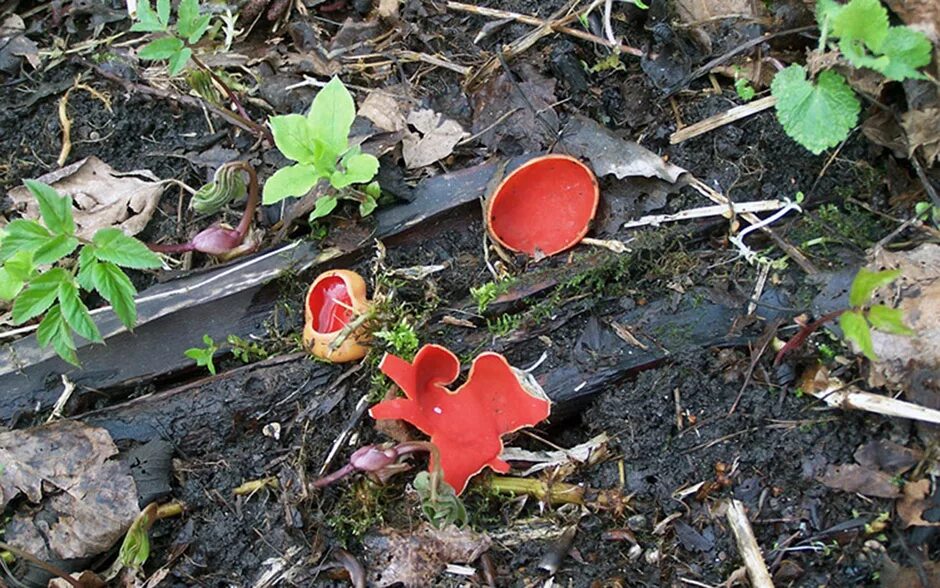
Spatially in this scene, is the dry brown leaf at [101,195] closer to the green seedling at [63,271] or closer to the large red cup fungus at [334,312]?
the green seedling at [63,271]

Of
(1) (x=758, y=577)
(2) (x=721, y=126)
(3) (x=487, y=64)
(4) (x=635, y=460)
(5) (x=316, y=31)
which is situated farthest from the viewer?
(5) (x=316, y=31)

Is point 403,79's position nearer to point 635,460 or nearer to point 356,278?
point 356,278

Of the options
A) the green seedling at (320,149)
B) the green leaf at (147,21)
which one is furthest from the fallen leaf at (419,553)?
the green leaf at (147,21)

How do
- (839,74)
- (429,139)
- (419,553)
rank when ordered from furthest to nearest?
(429,139)
(839,74)
(419,553)

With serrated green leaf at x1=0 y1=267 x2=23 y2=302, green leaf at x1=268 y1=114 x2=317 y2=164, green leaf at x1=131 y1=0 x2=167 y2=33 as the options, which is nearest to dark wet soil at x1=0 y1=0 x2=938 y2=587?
green leaf at x1=268 y1=114 x2=317 y2=164

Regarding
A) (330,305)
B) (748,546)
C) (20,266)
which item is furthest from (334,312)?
(748,546)

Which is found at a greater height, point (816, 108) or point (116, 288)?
point (816, 108)

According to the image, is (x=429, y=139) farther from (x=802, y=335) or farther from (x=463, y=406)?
(x=802, y=335)

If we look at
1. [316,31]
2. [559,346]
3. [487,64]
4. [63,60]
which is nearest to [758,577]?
[559,346]
